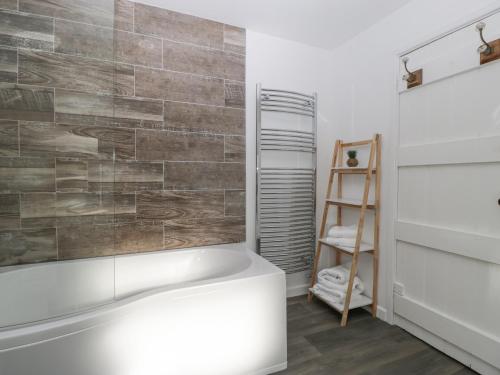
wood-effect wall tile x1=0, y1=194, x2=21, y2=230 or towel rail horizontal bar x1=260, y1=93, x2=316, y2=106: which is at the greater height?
towel rail horizontal bar x1=260, y1=93, x2=316, y2=106

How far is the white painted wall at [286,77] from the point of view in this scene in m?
2.28

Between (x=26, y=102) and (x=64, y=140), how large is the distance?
0.76ft

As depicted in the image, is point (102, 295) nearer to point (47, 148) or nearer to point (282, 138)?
point (47, 148)

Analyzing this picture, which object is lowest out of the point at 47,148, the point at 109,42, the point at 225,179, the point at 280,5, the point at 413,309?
the point at 413,309

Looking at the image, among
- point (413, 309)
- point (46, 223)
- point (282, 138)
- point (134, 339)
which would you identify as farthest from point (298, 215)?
point (46, 223)

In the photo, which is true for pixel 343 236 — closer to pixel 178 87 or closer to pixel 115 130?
pixel 178 87

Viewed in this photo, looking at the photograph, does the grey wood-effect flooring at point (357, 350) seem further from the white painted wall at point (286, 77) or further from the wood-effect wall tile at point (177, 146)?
the wood-effect wall tile at point (177, 146)

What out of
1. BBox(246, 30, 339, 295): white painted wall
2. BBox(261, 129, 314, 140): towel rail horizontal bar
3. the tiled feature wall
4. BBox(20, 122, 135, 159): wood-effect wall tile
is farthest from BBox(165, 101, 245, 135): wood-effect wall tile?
BBox(20, 122, 135, 159): wood-effect wall tile

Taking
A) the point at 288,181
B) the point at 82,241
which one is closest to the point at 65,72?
the point at 82,241

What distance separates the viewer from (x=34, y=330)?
0.98 meters

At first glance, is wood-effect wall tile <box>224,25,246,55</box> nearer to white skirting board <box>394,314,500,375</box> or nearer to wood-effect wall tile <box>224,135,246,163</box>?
wood-effect wall tile <box>224,135,246,163</box>

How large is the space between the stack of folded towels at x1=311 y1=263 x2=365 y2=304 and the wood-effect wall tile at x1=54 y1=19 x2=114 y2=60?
7.40 feet

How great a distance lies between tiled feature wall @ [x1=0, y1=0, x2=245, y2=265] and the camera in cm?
133

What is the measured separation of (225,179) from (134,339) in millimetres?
1290
